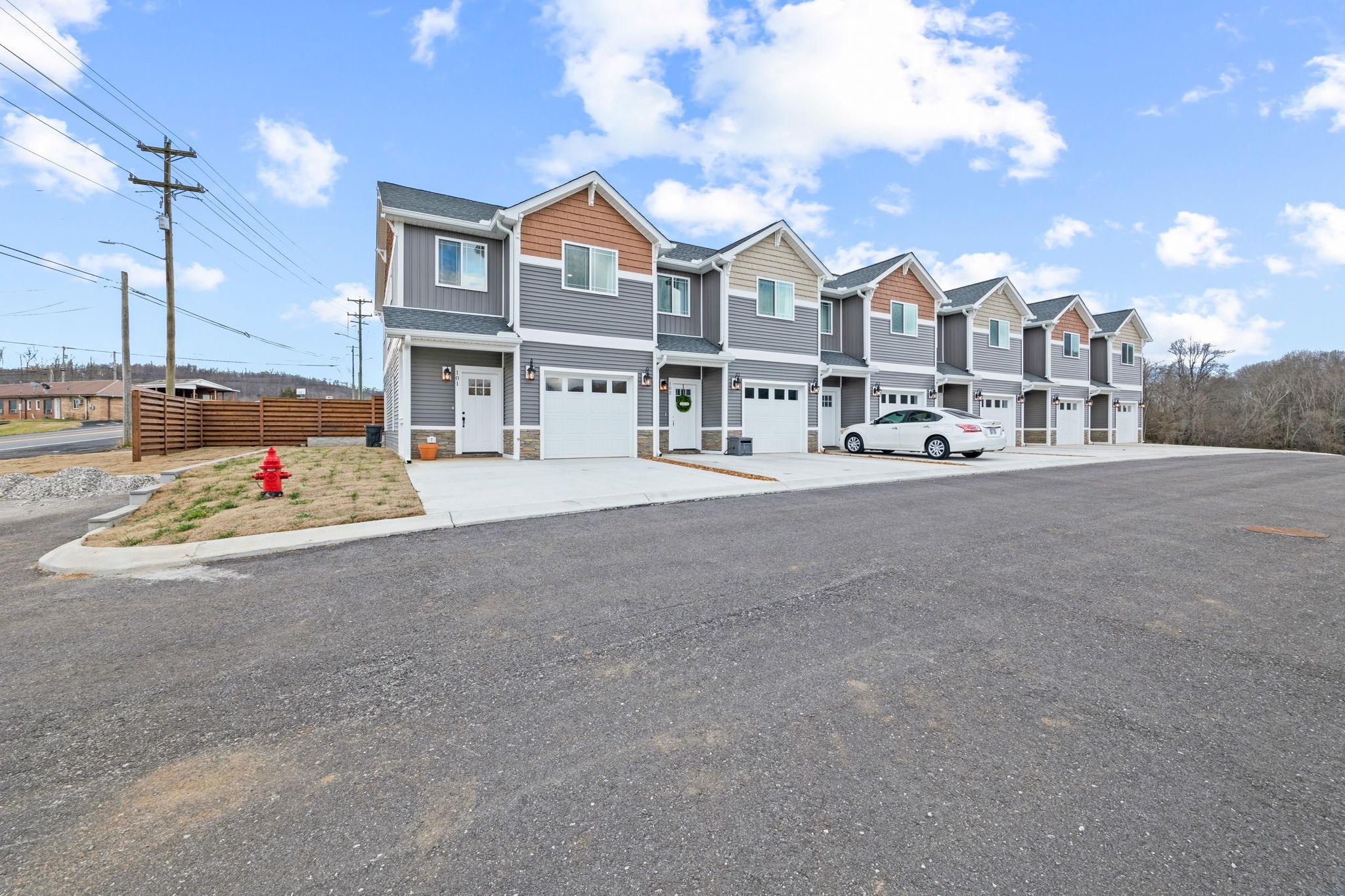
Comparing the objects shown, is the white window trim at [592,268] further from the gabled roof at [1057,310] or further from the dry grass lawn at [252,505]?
the gabled roof at [1057,310]

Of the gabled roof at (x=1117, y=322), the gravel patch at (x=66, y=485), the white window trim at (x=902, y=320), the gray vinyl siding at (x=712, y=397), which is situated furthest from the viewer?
the gabled roof at (x=1117, y=322)

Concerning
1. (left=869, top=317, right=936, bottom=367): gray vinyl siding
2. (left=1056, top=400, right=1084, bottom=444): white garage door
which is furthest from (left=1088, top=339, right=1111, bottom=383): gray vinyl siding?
(left=869, top=317, right=936, bottom=367): gray vinyl siding

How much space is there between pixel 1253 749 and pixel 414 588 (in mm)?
4902

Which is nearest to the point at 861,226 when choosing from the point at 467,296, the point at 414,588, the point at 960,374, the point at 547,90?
the point at 960,374

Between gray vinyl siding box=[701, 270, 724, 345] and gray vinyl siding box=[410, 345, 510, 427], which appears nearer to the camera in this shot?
gray vinyl siding box=[410, 345, 510, 427]

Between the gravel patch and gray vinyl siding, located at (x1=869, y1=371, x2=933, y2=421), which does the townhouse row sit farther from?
the gravel patch

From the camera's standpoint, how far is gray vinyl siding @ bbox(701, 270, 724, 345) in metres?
17.5

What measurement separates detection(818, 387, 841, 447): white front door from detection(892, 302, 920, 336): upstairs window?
3.28 metres

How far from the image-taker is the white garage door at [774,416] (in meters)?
17.8

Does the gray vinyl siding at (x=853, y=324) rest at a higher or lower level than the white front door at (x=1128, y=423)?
higher

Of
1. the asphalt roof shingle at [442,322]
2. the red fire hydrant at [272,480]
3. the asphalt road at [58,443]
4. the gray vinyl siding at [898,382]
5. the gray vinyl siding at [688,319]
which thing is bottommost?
the red fire hydrant at [272,480]

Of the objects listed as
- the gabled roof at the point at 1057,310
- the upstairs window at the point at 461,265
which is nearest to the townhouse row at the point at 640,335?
the upstairs window at the point at 461,265

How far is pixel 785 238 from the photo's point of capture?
18.3 m

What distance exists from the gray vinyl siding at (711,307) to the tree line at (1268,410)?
34530 mm
